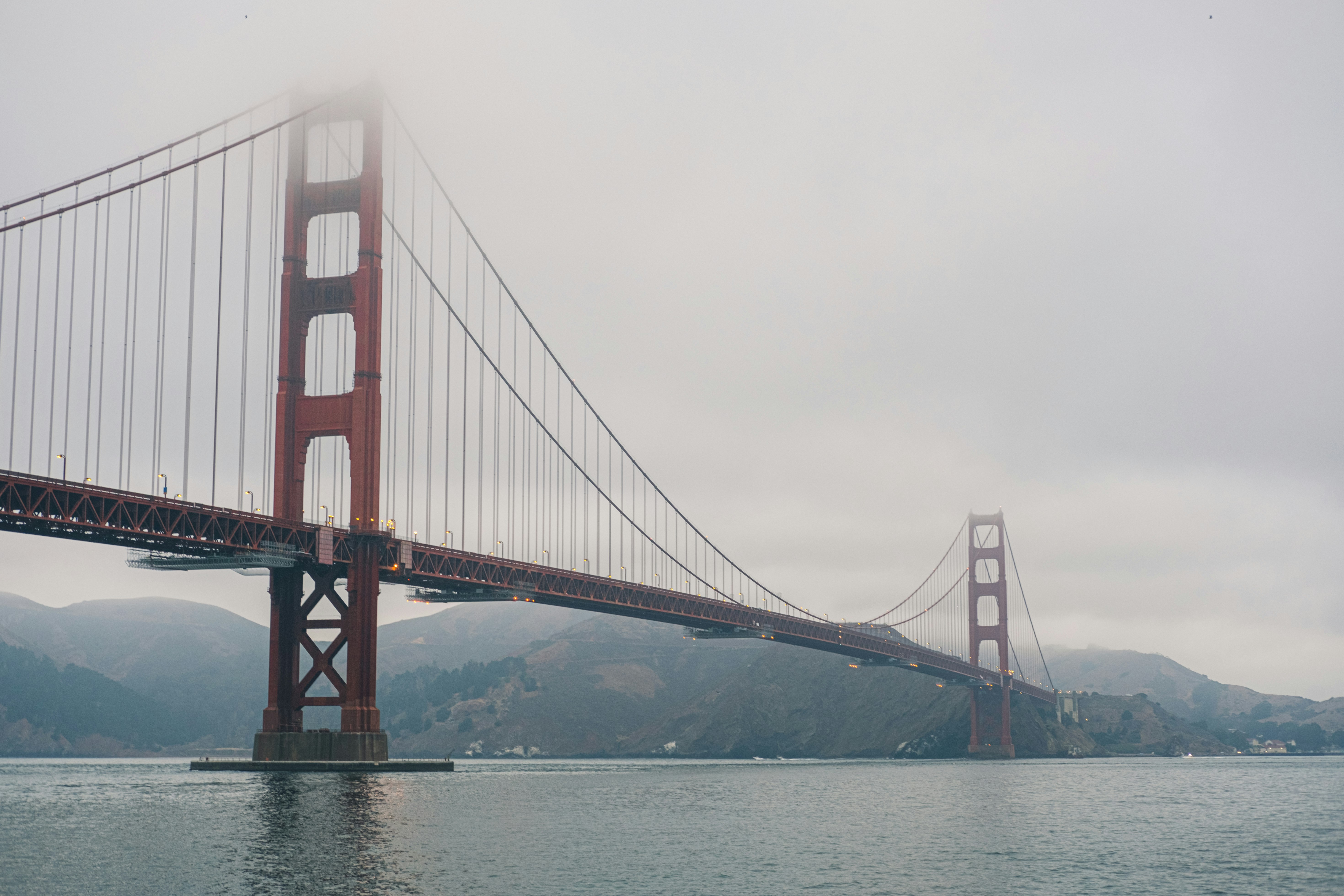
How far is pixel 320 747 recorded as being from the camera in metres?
70.2

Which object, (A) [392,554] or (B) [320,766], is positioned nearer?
(B) [320,766]

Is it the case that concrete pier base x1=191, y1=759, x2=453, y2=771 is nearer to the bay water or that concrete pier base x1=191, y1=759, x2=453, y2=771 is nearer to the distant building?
the bay water

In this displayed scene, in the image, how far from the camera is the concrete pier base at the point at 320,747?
6988 cm

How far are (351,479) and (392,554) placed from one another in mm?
4574

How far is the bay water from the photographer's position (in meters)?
32.9

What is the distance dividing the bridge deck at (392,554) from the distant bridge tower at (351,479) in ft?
5.15

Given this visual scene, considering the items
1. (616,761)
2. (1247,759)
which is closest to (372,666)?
(616,761)

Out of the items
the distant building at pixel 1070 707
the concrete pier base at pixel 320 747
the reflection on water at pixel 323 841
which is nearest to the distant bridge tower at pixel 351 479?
the concrete pier base at pixel 320 747

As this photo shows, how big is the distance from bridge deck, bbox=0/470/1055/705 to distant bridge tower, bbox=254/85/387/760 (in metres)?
1.57

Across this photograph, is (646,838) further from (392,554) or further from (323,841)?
(392,554)

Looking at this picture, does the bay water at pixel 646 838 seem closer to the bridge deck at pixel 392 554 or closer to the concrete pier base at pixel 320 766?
the concrete pier base at pixel 320 766

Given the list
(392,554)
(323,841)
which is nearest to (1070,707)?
(392,554)

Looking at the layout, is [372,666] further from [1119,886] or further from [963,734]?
[963,734]

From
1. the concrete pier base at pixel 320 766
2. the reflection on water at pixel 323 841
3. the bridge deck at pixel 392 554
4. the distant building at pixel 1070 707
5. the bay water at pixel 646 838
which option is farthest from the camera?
the distant building at pixel 1070 707
